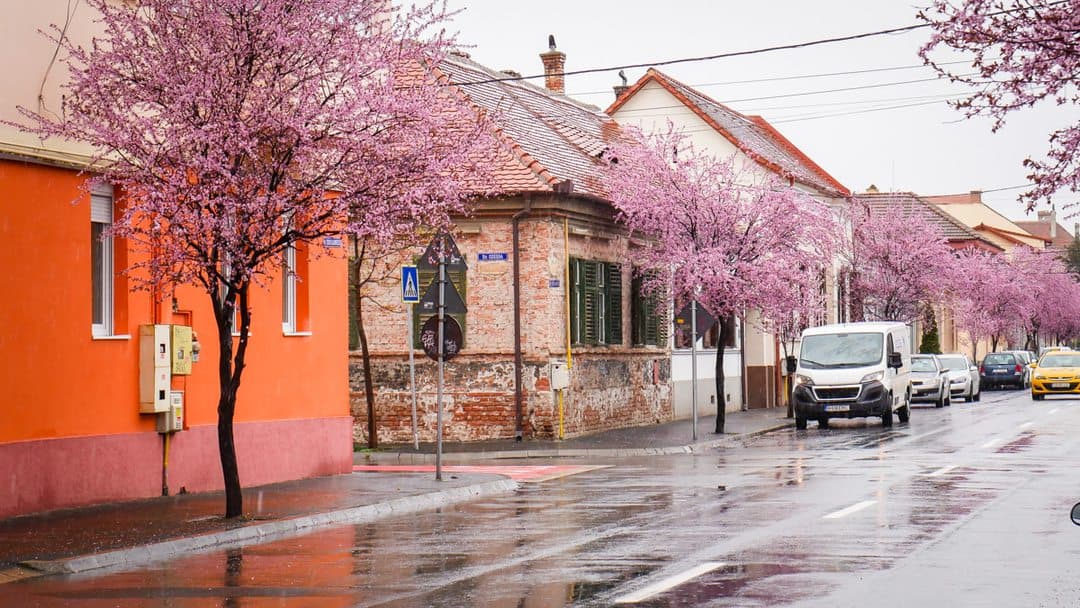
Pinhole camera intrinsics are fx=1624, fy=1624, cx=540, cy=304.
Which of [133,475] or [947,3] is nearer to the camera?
[947,3]

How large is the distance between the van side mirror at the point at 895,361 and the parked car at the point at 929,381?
10955 mm

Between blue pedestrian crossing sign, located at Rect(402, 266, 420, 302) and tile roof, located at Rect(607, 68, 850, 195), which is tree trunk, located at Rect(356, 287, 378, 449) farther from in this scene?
tile roof, located at Rect(607, 68, 850, 195)

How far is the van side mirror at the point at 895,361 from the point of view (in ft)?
120

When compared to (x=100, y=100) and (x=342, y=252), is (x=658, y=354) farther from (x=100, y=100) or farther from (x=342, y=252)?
(x=100, y=100)

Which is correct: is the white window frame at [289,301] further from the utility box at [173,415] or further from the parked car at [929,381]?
the parked car at [929,381]

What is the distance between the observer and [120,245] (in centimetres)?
1828

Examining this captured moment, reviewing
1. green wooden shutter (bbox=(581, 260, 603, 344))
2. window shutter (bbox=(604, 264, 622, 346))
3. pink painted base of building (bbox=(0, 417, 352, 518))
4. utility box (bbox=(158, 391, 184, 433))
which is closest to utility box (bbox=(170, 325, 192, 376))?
utility box (bbox=(158, 391, 184, 433))

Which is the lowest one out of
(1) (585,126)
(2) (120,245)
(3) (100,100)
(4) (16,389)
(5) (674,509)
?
(5) (674,509)

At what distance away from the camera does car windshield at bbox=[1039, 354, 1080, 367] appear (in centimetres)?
5359

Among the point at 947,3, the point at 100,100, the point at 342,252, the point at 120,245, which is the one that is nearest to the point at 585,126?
the point at 342,252

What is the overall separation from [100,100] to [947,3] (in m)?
7.85

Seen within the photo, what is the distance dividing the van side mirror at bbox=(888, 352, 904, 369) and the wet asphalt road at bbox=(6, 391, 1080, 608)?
14.2m

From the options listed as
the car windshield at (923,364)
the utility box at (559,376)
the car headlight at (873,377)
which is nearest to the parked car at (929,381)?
the car windshield at (923,364)

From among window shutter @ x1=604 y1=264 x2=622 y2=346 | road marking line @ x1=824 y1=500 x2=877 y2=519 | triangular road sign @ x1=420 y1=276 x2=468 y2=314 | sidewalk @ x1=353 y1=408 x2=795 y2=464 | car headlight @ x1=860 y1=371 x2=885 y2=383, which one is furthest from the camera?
window shutter @ x1=604 y1=264 x2=622 y2=346
